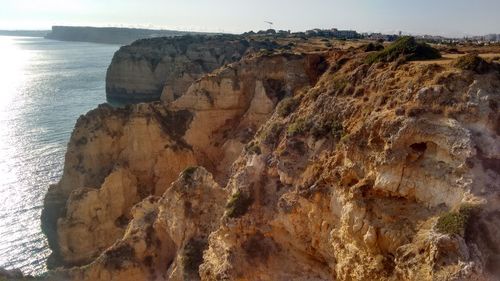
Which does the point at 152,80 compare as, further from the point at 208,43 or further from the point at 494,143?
the point at 494,143

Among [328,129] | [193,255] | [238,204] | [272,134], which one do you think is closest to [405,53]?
[328,129]

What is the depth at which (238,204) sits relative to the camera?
1959cm

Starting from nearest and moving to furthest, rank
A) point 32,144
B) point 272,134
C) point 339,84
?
point 339,84, point 272,134, point 32,144

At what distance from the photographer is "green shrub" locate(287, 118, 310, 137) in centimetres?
1970

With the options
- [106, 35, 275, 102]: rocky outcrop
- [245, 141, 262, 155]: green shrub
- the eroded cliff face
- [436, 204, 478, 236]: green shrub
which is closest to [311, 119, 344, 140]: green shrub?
the eroded cliff face

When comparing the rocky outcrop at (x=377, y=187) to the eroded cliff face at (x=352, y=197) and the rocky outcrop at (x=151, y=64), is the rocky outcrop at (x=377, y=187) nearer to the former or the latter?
the eroded cliff face at (x=352, y=197)

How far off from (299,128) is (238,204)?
380 centimetres

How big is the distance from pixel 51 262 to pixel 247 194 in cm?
1824

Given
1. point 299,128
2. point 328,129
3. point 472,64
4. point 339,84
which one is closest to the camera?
point 472,64

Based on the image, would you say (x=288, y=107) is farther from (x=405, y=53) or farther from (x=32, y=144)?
(x=32, y=144)

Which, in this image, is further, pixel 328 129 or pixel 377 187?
pixel 328 129

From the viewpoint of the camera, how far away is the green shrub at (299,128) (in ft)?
64.6

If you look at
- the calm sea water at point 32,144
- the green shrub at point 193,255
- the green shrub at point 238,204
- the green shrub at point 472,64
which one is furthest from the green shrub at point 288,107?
the calm sea water at point 32,144

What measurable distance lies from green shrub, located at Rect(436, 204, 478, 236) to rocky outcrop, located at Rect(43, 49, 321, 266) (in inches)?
778
